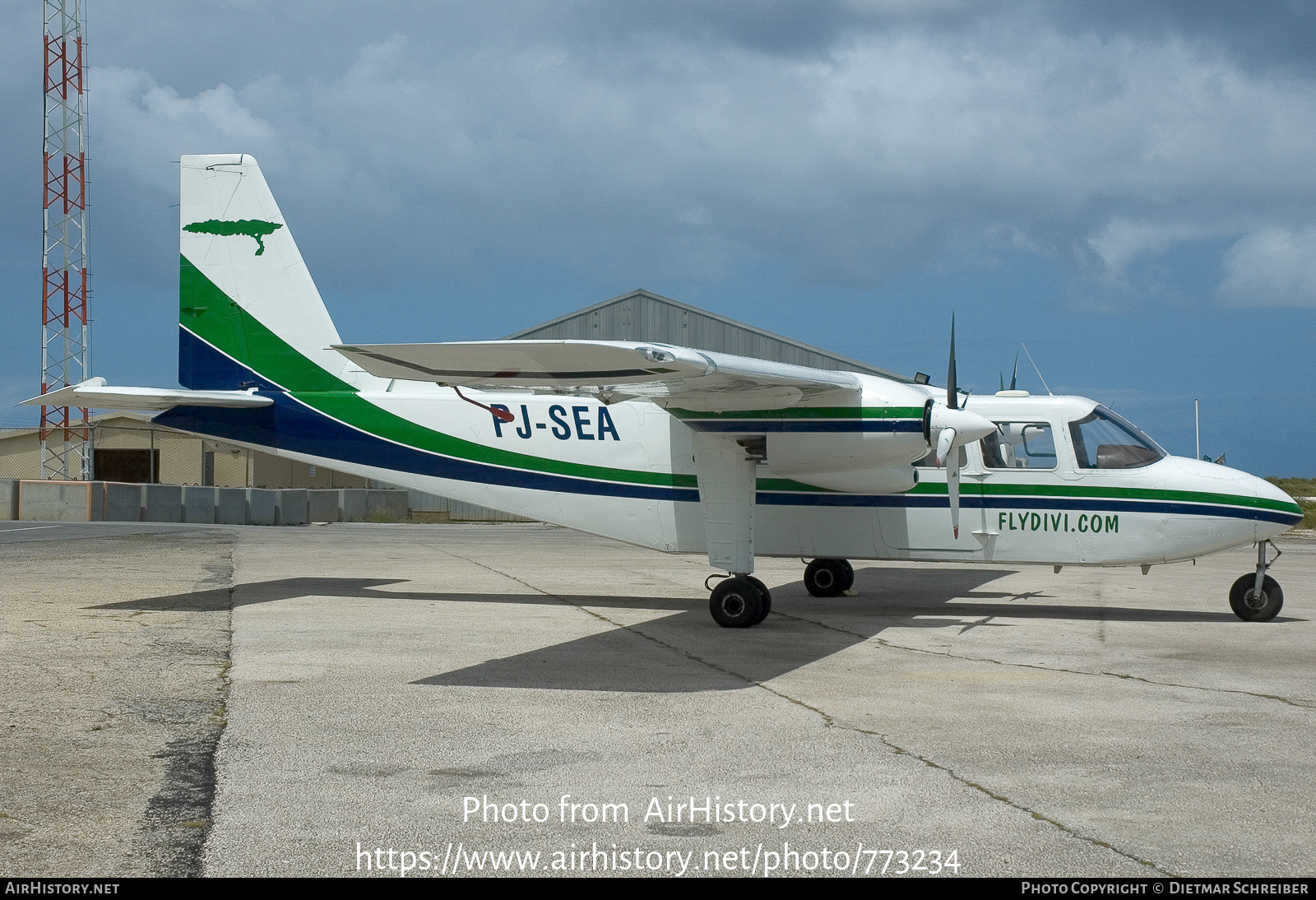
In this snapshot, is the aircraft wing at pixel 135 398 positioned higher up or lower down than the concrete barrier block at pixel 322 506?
higher up

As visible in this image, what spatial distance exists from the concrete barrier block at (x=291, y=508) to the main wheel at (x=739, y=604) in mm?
Answer: 26736

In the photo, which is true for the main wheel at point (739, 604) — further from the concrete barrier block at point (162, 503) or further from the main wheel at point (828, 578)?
the concrete barrier block at point (162, 503)

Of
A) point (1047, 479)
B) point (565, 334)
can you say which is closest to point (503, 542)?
point (565, 334)

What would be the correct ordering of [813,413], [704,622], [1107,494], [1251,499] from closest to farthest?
1. [813,413]
2. [1251,499]
3. [704,622]
4. [1107,494]

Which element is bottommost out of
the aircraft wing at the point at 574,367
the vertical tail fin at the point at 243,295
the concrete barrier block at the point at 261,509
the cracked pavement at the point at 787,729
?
the cracked pavement at the point at 787,729

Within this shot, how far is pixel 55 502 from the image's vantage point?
35.9 meters

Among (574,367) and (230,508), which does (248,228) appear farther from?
(230,508)

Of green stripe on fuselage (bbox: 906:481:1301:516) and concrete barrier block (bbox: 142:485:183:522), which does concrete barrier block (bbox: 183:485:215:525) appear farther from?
green stripe on fuselage (bbox: 906:481:1301:516)

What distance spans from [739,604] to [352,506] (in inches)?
1218

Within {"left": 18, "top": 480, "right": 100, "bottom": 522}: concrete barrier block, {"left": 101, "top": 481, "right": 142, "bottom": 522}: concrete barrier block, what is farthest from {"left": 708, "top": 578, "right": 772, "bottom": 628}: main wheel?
{"left": 18, "top": 480, "right": 100, "bottom": 522}: concrete barrier block

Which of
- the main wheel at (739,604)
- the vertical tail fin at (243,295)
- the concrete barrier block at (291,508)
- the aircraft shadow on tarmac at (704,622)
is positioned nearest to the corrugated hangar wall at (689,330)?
the concrete barrier block at (291,508)

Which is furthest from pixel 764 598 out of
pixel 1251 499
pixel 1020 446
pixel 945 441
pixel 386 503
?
pixel 386 503

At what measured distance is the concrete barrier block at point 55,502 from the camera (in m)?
35.7
